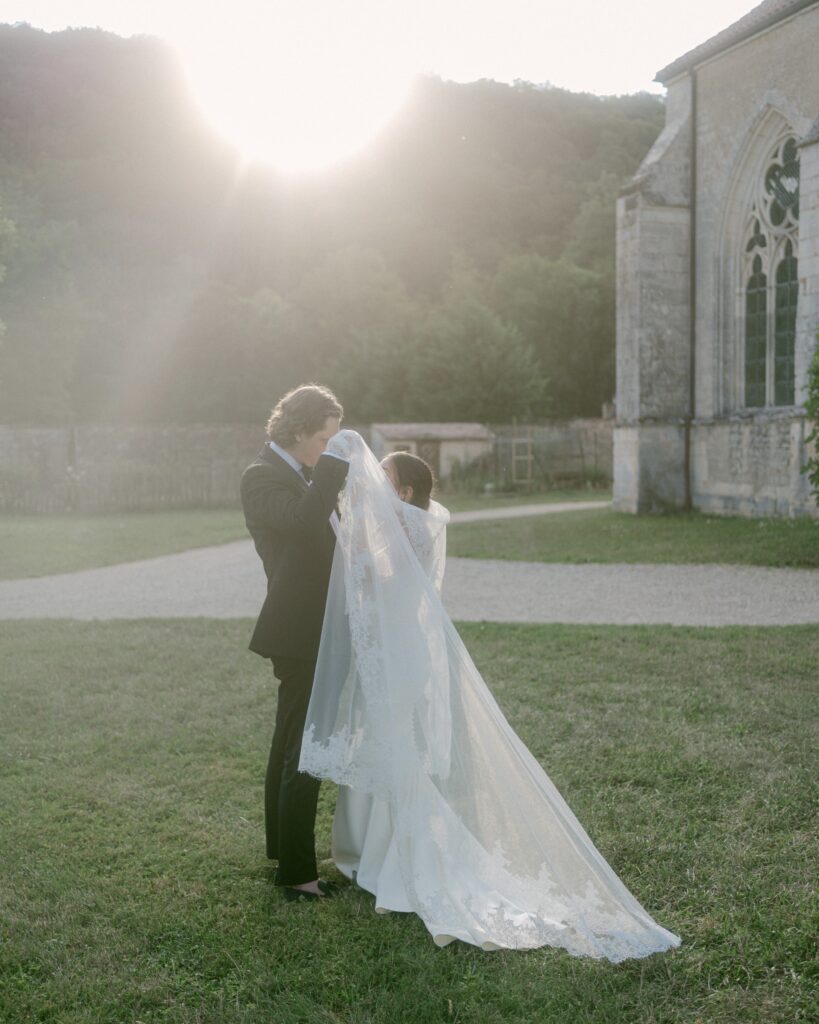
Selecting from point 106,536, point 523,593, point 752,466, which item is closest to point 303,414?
point 523,593

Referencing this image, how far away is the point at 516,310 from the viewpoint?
57625mm

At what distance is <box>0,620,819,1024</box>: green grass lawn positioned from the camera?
10.5 feet

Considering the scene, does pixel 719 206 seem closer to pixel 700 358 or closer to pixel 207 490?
pixel 700 358

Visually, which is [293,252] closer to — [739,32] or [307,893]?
[739,32]

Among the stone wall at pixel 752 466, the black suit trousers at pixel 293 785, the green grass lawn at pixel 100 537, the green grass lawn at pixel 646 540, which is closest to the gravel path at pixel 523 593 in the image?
the green grass lawn at pixel 646 540

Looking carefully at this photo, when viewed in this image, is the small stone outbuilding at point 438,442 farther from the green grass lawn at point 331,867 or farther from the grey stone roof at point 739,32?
the green grass lawn at point 331,867

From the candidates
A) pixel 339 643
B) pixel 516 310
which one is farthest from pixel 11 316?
pixel 339 643

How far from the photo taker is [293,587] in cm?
405

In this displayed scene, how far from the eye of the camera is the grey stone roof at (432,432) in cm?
3102

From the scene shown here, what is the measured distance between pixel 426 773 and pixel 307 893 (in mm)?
683

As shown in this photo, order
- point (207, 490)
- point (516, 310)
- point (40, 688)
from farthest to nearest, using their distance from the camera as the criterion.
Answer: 1. point (516, 310)
2. point (207, 490)
3. point (40, 688)

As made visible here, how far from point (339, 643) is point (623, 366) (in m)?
16.8

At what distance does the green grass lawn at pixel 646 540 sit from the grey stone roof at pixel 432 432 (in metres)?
11.9

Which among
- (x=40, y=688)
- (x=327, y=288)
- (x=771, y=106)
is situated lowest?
(x=40, y=688)
